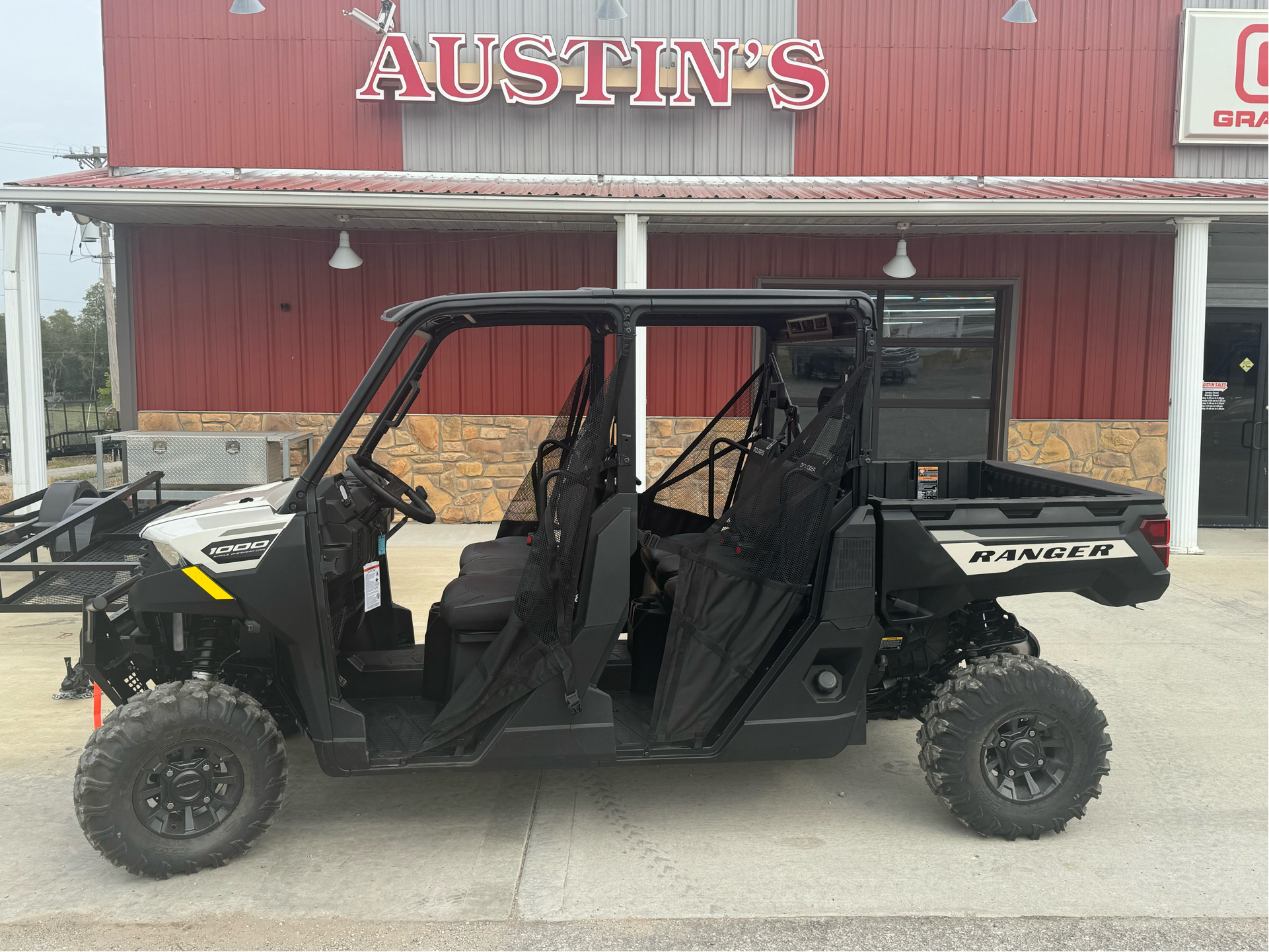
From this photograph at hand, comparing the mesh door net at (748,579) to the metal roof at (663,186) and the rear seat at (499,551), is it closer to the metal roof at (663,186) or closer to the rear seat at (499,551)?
the rear seat at (499,551)

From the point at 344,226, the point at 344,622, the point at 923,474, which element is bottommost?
the point at 344,622

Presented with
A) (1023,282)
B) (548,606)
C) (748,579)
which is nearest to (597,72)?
(1023,282)

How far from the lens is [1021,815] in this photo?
134 inches

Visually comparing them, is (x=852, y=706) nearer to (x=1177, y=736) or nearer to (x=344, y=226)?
(x=1177, y=736)

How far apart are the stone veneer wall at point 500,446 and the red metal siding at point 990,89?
2783 millimetres

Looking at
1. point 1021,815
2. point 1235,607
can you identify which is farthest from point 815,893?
point 1235,607

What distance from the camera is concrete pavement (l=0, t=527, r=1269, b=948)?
2861 millimetres

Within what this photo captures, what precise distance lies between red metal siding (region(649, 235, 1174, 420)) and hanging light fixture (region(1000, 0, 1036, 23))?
2.06m

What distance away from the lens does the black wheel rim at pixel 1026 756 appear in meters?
3.42

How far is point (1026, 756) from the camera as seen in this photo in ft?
11.2

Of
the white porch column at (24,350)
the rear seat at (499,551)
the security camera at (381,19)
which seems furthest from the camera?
the security camera at (381,19)

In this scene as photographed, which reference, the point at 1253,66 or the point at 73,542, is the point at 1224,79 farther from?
the point at 73,542

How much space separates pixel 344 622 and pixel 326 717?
578 millimetres

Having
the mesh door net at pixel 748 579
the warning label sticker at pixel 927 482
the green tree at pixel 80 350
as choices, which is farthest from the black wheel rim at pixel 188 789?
the green tree at pixel 80 350
